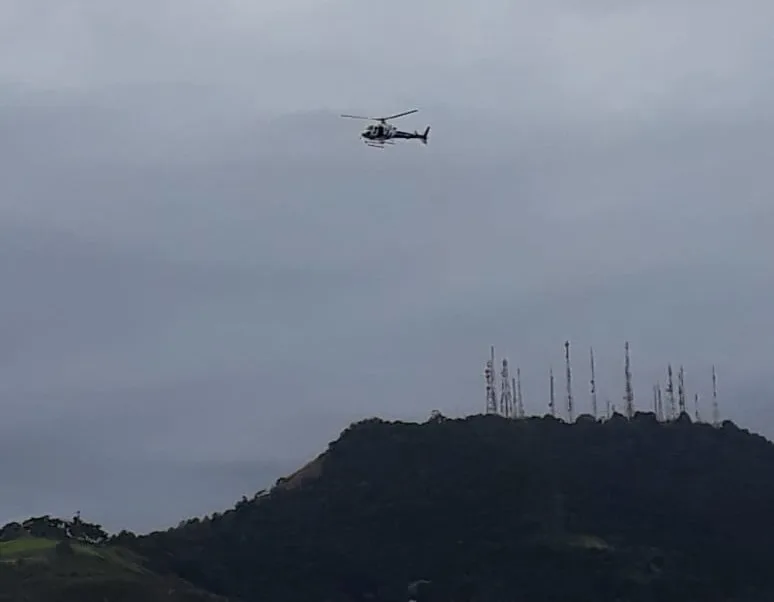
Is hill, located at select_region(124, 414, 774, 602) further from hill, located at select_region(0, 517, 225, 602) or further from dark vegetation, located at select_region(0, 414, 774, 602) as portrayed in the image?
hill, located at select_region(0, 517, 225, 602)

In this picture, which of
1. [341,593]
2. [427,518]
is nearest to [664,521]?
[427,518]

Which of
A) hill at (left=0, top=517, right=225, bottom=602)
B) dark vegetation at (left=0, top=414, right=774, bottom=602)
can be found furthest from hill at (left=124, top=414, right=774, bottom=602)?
hill at (left=0, top=517, right=225, bottom=602)

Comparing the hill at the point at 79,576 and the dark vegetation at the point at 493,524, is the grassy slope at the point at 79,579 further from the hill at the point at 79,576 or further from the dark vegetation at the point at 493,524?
the dark vegetation at the point at 493,524

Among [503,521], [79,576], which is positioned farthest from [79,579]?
[503,521]

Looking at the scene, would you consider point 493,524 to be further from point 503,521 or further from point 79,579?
point 79,579

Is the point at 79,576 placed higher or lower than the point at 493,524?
lower

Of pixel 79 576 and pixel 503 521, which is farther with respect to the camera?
pixel 503 521
